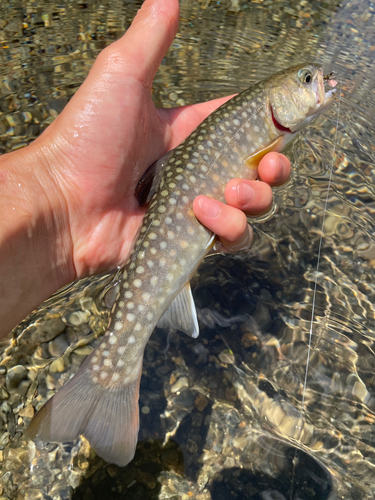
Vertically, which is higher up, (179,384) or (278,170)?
(278,170)

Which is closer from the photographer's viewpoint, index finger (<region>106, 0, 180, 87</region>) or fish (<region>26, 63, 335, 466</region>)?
fish (<region>26, 63, 335, 466</region>)

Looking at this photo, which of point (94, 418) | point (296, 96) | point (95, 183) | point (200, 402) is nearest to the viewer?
point (94, 418)

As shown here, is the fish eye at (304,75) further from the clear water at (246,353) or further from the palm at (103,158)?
the clear water at (246,353)

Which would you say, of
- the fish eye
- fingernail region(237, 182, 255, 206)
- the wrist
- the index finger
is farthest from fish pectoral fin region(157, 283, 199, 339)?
the fish eye

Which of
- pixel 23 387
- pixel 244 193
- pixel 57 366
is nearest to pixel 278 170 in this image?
pixel 244 193

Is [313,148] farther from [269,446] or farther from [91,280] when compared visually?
[269,446]

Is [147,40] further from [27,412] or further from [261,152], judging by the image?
[27,412]

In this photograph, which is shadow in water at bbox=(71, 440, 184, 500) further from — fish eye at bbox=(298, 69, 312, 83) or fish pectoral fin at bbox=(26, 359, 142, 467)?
fish eye at bbox=(298, 69, 312, 83)
